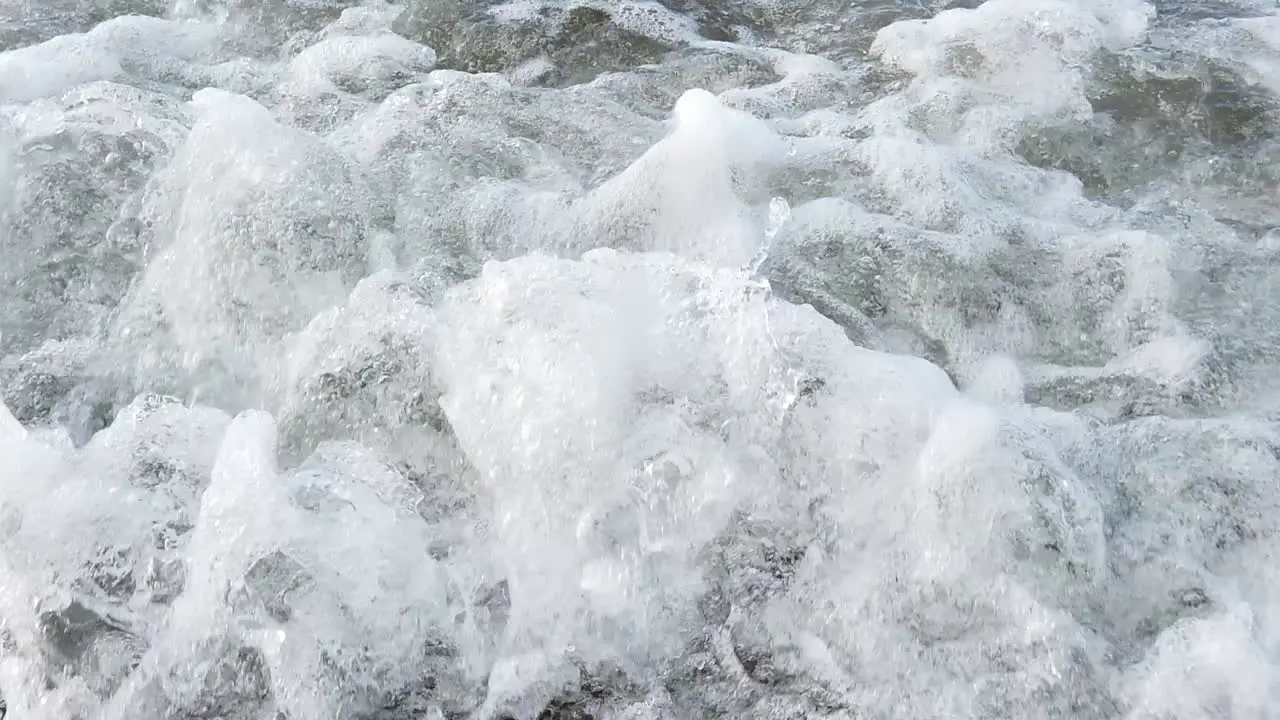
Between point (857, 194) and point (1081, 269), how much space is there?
761 mm

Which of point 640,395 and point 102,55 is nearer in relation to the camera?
point 640,395

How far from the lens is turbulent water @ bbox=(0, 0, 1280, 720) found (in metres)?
1.92

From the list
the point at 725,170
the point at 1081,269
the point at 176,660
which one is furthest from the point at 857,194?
the point at 176,660

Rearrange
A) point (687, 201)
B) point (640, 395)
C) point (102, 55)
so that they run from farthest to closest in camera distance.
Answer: point (102, 55) < point (687, 201) < point (640, 395)

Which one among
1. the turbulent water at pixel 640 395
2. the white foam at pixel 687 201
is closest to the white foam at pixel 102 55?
the turbulent water at pixel 640 395

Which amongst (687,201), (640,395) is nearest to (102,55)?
(687,201)

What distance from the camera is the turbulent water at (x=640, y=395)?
1.92 metres

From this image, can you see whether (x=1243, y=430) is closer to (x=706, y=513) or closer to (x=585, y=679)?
(x=706, y=513)

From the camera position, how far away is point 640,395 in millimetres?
2295

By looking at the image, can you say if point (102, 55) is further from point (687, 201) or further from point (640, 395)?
point (640, 395)

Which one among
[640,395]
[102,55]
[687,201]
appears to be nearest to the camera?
Result: [640,395]

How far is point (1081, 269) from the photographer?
293 cm

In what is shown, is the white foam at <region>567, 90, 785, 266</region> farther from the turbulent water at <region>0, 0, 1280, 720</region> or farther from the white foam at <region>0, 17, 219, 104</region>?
the white foam at <region>0, 17, 219, 104</region>

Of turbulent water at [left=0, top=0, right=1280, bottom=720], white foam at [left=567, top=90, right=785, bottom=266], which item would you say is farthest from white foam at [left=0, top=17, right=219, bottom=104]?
white foam at [left=567, top=90, right=785, bottom=266]
